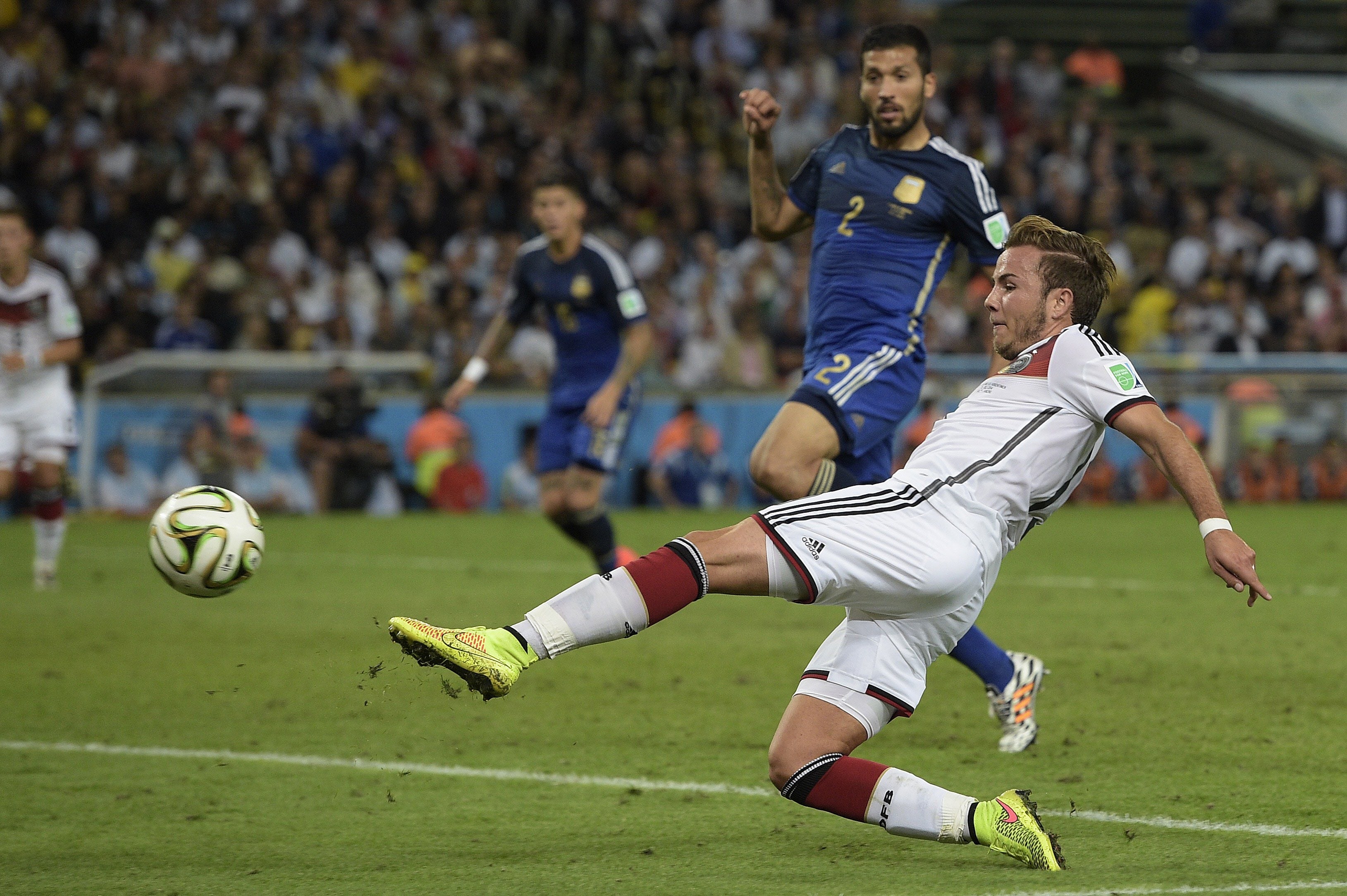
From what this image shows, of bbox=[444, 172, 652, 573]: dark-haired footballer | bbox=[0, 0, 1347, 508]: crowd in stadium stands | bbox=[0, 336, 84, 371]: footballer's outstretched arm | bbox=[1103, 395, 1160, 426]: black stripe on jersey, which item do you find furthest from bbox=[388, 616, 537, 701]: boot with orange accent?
bbox=[0, 0, 1347, 508]: crowd in stadium stands

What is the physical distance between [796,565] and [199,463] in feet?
43.1

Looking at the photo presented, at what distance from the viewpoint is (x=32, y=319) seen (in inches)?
421

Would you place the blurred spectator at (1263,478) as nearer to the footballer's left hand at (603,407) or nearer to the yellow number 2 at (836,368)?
the footballer's left hand at (603,407)

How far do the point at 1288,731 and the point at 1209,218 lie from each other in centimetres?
1877

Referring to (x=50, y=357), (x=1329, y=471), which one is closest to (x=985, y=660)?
(x=50, y=357)

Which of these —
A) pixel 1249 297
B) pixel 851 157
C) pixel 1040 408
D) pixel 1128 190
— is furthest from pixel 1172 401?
pixel 1040 408

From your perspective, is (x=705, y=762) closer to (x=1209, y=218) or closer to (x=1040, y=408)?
(x=1040, y=408)

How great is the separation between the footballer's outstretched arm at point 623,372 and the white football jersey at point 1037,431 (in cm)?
471

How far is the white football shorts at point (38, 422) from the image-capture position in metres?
10.7

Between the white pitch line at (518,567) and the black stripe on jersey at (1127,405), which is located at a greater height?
the black stripe on jersey at (1127,405)

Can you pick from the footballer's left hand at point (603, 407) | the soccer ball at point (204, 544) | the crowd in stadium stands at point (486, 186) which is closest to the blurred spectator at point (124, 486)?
the crowd in stadium stands at point (486, 186)

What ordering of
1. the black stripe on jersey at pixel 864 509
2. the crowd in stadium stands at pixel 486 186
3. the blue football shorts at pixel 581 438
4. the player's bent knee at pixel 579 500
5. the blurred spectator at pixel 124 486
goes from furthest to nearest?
the crowd in stadium stands at pixel 486 186, the blurred spectator at pixel 124 486, the blue football shorts at pixel 581 438, the player's bent knee at pixel 579 500, the black stripe on jersey at pixel 864 509

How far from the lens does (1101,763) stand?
568cm

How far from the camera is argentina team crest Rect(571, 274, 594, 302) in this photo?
9.91 meters
